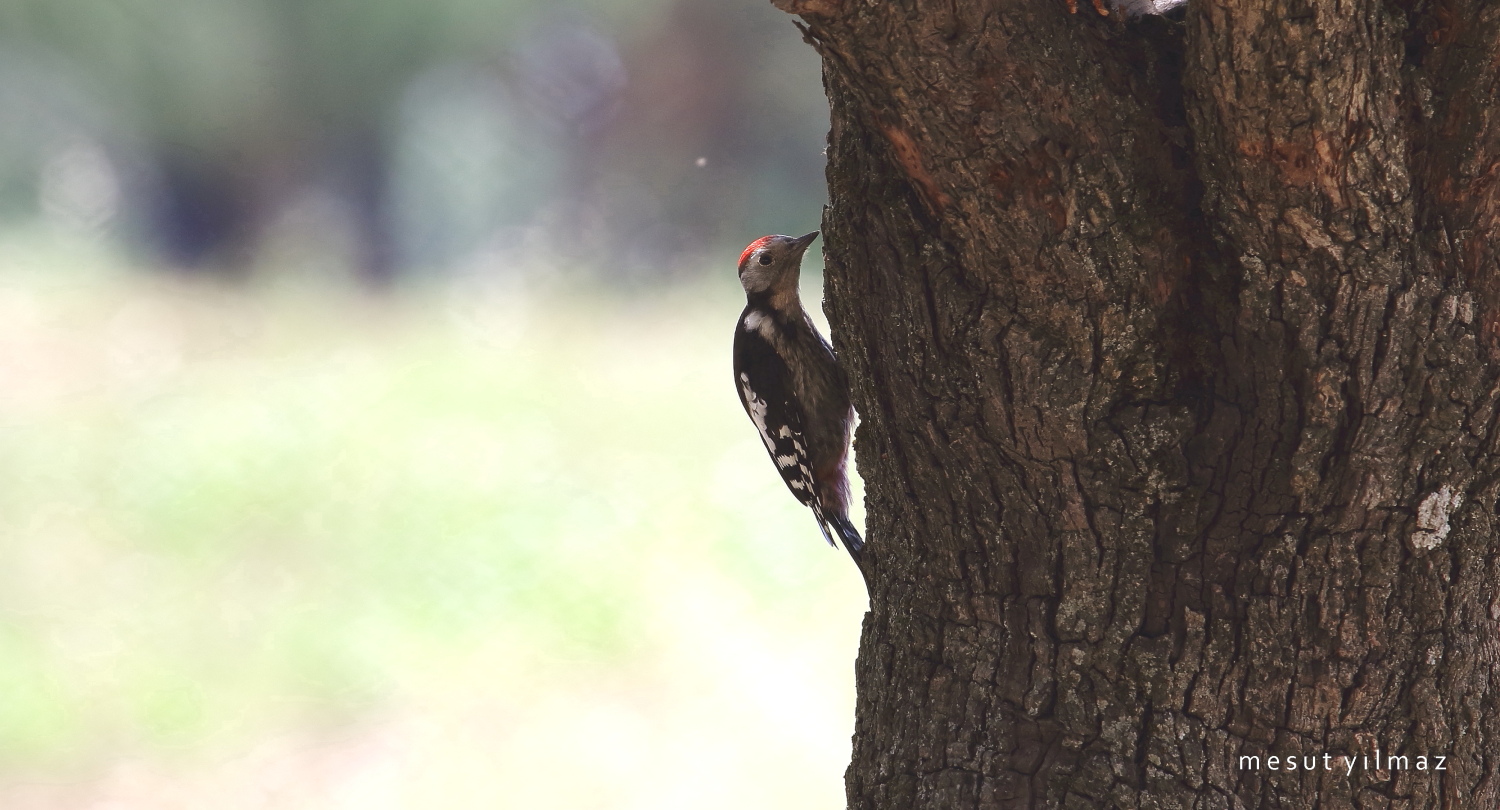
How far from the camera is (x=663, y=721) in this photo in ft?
13.7

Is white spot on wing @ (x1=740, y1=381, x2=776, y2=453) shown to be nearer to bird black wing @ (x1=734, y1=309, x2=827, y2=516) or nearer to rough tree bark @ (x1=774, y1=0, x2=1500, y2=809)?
bird black wing @ (x1=734, y1=309, x2=827, y2=516)

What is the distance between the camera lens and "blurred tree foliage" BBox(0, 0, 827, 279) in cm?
625

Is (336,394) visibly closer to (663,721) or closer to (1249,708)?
(663,721)

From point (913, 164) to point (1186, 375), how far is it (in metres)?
0.44

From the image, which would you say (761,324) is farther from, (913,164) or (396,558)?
(396,558)

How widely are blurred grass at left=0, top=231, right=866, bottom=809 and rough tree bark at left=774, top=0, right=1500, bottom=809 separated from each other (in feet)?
8.60

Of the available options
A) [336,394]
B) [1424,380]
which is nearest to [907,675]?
[1424,380]

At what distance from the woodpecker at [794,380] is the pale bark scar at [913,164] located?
4.91 feet

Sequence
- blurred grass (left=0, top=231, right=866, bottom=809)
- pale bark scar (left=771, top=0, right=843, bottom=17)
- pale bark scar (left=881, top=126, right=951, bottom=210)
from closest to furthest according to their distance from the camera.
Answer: pale bark scar (left=771, top=0, right=843, bottom=17), pale bark scar (left=881, top=126, right=951, bottom=210), blurred grass (left=0, top=231, right=866, bottom=809)

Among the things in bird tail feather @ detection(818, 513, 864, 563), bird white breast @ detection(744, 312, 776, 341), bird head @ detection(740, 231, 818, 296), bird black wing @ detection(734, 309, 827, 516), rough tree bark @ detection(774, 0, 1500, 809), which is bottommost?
rough tree bark @ detection(774, 0, 1500, 809)

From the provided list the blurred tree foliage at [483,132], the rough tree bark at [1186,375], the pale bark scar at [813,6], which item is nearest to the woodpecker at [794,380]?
the rough tree bark at [1186,375]

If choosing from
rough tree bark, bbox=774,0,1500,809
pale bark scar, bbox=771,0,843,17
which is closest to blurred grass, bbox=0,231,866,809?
rough tree bark, bbox=774,0,1500,809

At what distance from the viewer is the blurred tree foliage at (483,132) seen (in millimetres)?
6250

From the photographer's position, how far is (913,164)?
1.37 meters
